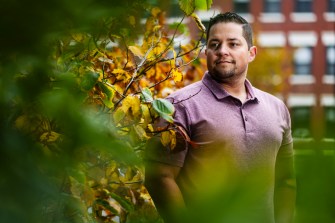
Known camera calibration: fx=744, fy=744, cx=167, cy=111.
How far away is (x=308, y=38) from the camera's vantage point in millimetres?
23109

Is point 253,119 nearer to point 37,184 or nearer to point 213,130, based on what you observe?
point 213,130

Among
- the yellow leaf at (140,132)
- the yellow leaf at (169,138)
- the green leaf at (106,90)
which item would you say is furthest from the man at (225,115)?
the green leaf at (106,90)

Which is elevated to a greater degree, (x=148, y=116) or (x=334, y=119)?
(x=334, y=119)

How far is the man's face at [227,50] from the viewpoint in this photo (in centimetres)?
238

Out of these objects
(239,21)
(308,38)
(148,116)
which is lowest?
(308,38)

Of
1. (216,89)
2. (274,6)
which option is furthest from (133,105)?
(274,6)

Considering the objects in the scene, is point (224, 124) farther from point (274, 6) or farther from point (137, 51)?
point (274, 6)

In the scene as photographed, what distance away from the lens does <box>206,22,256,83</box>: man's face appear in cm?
238

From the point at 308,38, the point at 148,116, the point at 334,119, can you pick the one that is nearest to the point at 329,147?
the point at 334,119

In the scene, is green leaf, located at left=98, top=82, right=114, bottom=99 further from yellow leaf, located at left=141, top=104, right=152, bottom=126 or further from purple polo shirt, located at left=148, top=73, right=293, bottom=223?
purple polo shirt, located at left=148, top=73, right=293, bottom=223

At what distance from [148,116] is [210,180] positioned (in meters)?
1.58

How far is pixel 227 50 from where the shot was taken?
7.78ft

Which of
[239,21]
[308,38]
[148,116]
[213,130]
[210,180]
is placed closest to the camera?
[210,180]

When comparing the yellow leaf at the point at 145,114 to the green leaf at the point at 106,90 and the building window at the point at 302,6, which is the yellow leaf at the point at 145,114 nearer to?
the green leaf at the point at 106,90
